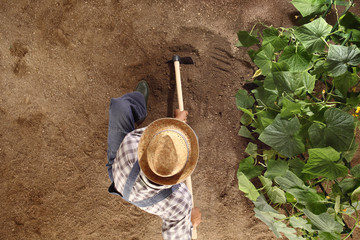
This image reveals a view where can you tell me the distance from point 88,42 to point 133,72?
0.48 metres

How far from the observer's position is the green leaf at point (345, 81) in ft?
4.71

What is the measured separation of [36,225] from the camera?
7.97 feet

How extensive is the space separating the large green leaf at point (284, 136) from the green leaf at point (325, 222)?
0.35 metres

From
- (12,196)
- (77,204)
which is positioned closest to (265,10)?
(77,204)

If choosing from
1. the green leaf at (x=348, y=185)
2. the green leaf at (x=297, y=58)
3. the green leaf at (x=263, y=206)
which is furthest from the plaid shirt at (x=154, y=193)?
the green leaf at (x=297, y=58)

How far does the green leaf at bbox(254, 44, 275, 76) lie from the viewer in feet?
5.58

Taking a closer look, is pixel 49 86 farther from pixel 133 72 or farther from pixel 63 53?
pixel 133 72

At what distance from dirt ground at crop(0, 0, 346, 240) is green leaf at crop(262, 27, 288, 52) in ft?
1.85

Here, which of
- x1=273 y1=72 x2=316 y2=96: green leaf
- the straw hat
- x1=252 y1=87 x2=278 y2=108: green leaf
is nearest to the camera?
the straw hat

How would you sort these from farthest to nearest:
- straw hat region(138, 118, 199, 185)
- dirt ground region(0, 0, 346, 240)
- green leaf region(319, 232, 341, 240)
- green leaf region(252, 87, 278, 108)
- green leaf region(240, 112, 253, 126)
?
1. dirt ground region(0, 0, 346, 240)
2. green leaf region(240, 112, 253, 126)
3. green leaf region(252, 87, 278, 108)
4. green leaf region(319, 232, 341, 240)
5. straw hat region(138, 118, 199, 185)

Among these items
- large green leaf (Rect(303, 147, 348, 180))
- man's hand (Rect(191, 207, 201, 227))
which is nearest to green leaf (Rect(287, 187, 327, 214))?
large green leaf (Rect(303, 147, 348, 180))

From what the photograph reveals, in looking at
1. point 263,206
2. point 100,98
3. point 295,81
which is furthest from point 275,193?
point 100,98

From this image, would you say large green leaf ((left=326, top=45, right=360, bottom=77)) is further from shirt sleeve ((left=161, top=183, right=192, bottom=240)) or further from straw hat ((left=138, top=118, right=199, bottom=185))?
shirt sleeve ((left=161, top=183, right=192, bottom=240))

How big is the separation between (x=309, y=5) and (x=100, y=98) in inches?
70.5
